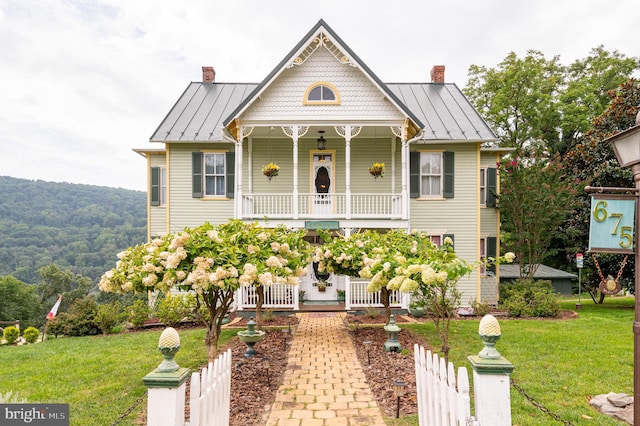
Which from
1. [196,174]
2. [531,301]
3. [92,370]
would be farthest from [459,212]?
[92,370]

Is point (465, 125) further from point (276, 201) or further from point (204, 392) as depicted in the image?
point (204, 392)

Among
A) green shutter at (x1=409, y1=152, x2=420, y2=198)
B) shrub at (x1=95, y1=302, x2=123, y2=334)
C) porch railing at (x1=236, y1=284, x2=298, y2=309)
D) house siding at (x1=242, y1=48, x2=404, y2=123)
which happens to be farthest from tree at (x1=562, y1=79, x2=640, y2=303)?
shrub at (x1=95, y1=302, x2=123, y2=334)

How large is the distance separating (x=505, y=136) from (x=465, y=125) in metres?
11.8

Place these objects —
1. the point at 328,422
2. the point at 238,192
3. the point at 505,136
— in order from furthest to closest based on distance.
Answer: the point at 505,136 → the point at 238,192 → the point at 328,422

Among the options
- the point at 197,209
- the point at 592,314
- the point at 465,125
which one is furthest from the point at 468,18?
the point at 197,209

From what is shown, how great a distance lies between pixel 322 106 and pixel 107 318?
9224 millimetres

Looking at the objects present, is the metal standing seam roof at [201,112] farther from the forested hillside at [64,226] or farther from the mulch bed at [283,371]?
the forested hillside at [64,226]

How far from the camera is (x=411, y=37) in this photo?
19422mm

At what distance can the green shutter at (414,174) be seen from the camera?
13711mm

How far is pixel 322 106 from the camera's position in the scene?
1216 cm

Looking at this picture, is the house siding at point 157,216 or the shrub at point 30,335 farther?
the house siding at point 157,216

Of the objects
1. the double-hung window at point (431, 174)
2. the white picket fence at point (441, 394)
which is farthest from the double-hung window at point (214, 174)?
the white picket fence at point (441, 394)

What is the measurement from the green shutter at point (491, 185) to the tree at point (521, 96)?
9470 millimetres

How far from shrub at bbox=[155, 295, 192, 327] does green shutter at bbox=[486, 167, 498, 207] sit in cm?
1164
